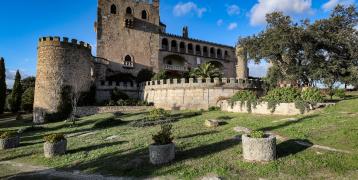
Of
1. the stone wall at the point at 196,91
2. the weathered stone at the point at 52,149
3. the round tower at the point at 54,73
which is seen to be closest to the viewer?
the weathered stone at the point at 52,149

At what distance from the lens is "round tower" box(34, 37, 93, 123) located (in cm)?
3683

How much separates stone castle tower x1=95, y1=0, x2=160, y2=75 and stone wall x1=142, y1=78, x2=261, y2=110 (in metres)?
11.7

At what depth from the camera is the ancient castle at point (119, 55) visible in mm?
37469

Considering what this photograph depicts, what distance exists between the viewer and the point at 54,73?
37.3 m

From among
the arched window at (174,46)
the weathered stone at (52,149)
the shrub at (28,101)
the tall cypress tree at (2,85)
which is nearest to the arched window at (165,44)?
the arched window at (174,46)

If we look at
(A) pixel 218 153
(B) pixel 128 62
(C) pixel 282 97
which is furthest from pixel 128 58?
(A) pixel 218 153

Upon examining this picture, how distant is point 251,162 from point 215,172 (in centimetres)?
174

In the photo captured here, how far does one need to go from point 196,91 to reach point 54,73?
56.7ft

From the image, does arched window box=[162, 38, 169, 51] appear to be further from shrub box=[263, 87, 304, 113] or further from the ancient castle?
shrub box=[263, 87, 304, 113]

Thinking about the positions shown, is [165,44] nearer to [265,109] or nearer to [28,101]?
[28,101]

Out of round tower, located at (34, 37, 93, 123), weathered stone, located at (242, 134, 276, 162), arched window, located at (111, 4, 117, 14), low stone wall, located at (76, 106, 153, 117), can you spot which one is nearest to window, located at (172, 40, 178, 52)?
arched window, located at (111, 4, 117, 14)

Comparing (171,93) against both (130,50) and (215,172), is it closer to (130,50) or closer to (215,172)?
(130,50)

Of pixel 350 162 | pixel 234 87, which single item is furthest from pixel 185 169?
pixel 234 87

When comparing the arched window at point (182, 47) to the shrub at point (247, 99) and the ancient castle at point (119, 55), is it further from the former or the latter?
the shrub at point (247, 99)
